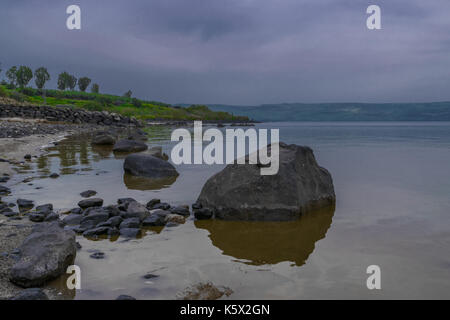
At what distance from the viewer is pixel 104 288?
4250 millimetres

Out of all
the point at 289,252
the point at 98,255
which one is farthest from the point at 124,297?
the point at 289,252

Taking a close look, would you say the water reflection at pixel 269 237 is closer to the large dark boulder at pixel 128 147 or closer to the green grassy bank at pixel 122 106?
the large dark boulder at pixel 128 147

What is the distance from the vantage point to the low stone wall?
43900 mm

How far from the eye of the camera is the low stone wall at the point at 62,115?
43900 millimetres

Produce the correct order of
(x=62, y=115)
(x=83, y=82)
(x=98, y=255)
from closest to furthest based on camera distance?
(x=98, y=255), (x=62, y=115), (x=83, y=82)

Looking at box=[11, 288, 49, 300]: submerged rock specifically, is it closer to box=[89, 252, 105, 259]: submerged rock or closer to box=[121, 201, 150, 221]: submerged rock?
box=[89, 252, 105, 259]: submerged rock

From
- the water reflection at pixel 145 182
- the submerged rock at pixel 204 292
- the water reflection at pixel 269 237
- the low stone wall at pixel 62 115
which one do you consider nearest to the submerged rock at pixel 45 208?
the water reflection at pixel 145 182

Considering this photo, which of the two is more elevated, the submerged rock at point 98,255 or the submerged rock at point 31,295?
the submerged rock at point 31,295

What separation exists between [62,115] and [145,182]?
4448 centimetres

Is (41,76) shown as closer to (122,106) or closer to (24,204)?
(122,106)

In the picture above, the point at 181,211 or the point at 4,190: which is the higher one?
the point at 4,190

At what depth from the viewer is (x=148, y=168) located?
12.0 meters

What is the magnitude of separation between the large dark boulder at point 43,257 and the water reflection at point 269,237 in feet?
7.30
